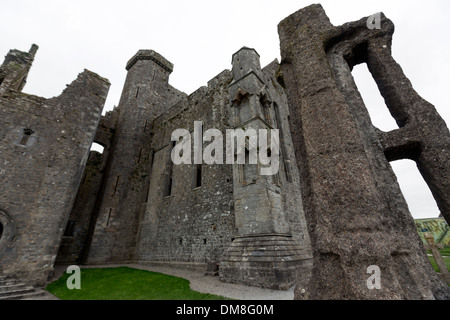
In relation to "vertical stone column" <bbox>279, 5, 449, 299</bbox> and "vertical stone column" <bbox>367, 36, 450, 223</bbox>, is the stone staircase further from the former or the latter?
"vertical stone column" <bbox>367, 36, 450, 223</bbox>

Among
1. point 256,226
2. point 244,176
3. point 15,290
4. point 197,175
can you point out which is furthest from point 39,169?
point 256,226

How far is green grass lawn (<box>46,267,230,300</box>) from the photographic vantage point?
466 centimetres

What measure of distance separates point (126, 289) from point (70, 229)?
8417mm

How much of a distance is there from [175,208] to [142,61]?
1336 centimetres

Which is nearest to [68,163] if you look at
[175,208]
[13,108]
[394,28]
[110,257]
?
[13,108]

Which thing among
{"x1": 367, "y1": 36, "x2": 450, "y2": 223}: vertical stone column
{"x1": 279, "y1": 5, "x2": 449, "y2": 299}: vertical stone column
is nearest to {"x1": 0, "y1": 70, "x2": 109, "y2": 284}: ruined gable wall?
{"x1": 279, "y1": 5, "x2": 449, "y2": 299}: vertical stone column

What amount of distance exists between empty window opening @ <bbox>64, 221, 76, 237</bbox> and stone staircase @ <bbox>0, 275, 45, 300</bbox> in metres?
5.60

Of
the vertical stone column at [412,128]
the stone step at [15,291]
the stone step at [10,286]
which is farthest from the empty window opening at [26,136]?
the vertical stone column at [412,128]

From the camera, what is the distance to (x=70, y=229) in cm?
1132

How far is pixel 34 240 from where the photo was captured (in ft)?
22.4

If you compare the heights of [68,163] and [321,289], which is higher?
[68,163]

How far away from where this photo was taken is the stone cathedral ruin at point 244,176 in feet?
6.17
